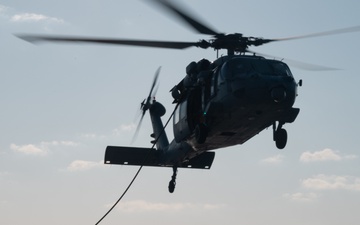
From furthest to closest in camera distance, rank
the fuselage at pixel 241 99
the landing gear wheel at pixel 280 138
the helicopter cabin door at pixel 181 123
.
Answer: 1. the helicopter cabin door at pixel 181 123
2. the landing gear wheel at pixel 280 138
3. the fuselage at pixel 241 99

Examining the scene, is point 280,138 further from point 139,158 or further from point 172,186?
point 139,158

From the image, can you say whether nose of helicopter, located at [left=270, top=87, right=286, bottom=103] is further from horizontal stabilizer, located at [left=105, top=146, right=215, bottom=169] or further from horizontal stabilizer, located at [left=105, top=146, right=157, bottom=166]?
horizontal stabilizer, located at [left=105, top=146, right=157, bottom=166]

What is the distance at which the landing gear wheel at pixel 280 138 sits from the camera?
22.5 metres

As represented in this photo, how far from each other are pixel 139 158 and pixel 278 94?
401 inches

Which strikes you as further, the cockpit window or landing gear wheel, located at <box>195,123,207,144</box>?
landing gear wheel, located at <box>195,123,207,144</box>

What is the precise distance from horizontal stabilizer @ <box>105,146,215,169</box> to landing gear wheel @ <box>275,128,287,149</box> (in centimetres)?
650

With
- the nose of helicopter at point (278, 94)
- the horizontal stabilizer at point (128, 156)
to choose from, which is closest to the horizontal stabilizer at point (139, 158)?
the horizontal stabilizer at point (128, 156)

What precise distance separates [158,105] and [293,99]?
11.9 m

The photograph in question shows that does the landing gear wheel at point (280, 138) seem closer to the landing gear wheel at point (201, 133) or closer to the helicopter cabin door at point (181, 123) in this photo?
the landing gear wheel at point (201, 133)

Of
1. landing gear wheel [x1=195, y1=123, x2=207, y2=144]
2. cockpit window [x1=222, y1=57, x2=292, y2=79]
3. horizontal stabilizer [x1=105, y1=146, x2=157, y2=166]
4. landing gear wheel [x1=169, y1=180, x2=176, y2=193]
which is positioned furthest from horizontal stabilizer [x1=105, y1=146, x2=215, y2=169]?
cockpit window [x1=222, y1=57, x2=292, y2=79]

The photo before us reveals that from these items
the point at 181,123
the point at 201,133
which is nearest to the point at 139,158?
the point at 181,123

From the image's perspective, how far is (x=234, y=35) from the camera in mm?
22578

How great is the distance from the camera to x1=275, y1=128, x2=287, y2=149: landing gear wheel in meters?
22.5

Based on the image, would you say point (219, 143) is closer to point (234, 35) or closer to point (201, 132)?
point (201, 132)
